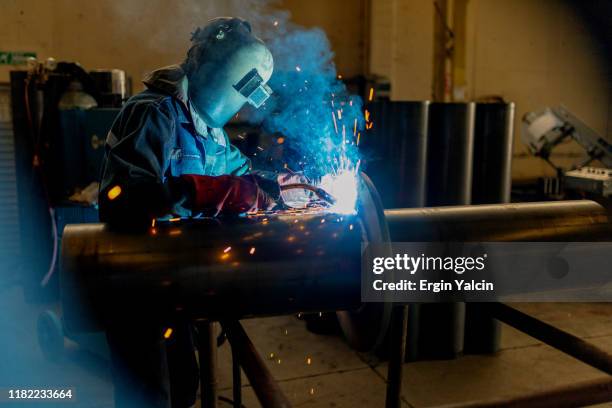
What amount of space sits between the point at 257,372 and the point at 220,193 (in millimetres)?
559

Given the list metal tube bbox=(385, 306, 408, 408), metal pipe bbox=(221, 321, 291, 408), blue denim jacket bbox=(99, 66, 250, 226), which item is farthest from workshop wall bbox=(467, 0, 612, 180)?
metal pipe bbox=(221, 321, 291, 408)

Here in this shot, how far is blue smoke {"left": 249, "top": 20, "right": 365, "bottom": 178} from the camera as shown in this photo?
8.79 ft

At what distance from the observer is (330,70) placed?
6430 millimetres

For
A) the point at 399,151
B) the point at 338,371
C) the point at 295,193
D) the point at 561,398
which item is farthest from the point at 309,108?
the point at 561,398

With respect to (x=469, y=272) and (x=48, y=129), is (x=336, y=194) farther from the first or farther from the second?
(x=48, y=129)

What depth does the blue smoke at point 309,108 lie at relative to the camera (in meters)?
2.68

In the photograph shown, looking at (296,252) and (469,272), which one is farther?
(469,272)

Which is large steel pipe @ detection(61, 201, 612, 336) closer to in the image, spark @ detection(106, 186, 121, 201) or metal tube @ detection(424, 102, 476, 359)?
spark @ detection(106, 186, 121, 201)

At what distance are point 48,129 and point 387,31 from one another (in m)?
3.94

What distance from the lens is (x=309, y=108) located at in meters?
3.87

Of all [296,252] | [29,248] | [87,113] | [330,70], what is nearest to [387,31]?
[330,70]

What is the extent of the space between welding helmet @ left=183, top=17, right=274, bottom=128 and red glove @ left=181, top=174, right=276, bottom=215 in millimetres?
499

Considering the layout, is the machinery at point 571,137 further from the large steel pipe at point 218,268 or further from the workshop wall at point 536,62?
the large steel pipe at point 218,268

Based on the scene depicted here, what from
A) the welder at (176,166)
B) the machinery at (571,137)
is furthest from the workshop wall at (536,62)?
the welder at (176,166)
